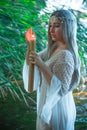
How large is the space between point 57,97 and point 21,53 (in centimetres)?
62

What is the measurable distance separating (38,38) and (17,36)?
13 cm

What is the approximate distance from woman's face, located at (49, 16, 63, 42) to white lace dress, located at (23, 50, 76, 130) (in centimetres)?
8

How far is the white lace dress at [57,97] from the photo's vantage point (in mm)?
1010

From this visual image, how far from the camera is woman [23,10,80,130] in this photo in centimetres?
101

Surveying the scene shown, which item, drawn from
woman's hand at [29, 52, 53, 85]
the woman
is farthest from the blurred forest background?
woman's hand at [29, 52, 53, 85]

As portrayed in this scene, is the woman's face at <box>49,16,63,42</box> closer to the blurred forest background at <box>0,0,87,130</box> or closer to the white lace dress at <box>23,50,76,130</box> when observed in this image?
the white lace dress at <box>23,50,76,130</box>

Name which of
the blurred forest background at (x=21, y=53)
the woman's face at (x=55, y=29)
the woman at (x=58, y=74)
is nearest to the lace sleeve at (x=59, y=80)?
the woman at (x=58, y=74)

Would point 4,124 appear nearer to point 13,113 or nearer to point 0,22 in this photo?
point 13,113

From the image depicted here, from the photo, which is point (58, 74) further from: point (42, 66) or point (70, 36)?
point (70, 36)

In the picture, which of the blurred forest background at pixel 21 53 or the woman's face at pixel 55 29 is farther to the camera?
the blurred forest background at pixel 21 53

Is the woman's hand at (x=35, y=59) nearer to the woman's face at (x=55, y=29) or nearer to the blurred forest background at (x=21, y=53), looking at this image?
the woman's face at (x=55, y=29)

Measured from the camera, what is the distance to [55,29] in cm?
110

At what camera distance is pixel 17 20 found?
1599mm

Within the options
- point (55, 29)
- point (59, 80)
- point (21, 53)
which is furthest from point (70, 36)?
point (21, 53)
